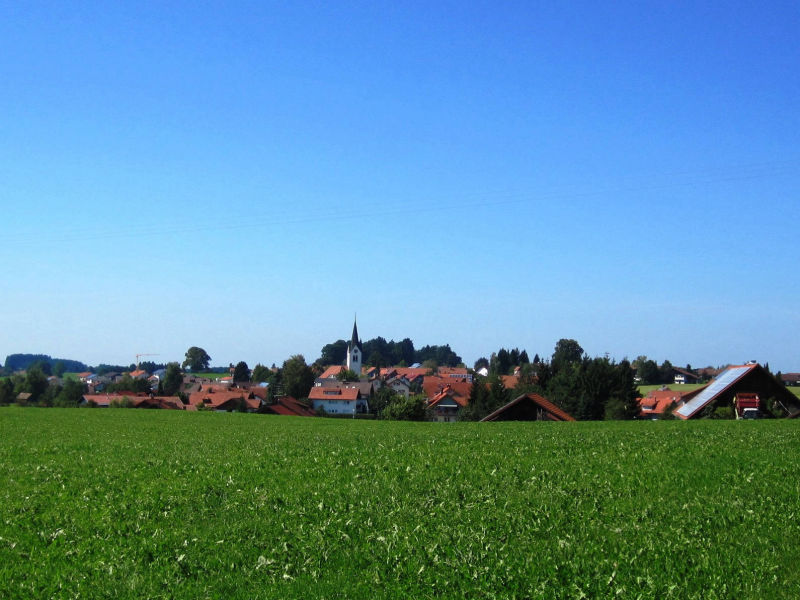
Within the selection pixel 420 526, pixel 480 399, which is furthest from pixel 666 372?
pixel 420 526

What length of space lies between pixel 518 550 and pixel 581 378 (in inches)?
2414

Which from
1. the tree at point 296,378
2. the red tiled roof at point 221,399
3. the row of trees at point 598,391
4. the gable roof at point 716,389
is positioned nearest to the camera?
the gable roof at point 716,389

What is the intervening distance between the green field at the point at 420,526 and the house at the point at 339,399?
115865 mm

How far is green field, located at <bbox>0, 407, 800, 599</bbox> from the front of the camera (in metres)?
8.16

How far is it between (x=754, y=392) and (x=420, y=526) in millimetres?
41309

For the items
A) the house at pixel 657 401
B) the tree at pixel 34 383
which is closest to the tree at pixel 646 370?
the house at pixel 657 401

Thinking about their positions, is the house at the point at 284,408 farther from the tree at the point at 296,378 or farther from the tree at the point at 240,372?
the tree at the point at 240,372

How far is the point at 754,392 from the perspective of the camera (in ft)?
149

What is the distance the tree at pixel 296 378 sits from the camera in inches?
5428

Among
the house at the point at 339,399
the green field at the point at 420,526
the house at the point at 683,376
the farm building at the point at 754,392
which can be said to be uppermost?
the house at the point at 683,376

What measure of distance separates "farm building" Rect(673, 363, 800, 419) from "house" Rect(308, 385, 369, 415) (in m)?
89.6

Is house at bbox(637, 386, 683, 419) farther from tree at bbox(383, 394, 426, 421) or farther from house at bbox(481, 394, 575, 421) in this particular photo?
house at bbox(481, 394, 575, 421)

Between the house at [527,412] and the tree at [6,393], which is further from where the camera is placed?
the tree at [6,393]

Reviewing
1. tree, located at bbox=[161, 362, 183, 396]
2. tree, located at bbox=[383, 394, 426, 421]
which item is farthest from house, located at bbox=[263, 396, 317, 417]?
tree, located at bbox=[161, 362, 183, 396]
